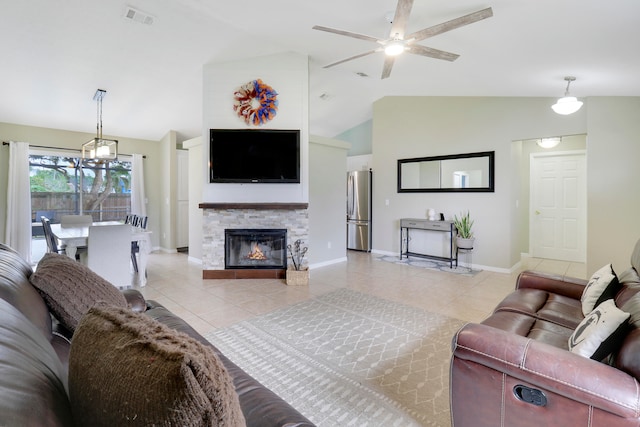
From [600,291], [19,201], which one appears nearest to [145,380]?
[600,291]

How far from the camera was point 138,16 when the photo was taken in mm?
3318

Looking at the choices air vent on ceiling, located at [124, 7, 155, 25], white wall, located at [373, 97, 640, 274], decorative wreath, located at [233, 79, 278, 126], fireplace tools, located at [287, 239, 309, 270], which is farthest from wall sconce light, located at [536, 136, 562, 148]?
air vent on ceiling, located at [124, 7, 155, 25]

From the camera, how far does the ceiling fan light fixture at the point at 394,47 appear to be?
9.30 feet

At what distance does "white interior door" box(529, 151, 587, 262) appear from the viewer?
5707 mm

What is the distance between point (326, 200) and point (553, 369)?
453 centimetres

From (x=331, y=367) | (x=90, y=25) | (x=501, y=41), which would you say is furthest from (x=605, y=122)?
(x=90, y=25)

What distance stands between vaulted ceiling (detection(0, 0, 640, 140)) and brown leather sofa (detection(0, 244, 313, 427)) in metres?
3.11

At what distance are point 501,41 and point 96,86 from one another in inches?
206

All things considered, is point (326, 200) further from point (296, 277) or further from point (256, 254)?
point (296, 277)

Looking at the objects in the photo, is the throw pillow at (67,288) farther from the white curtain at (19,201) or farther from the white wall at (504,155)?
the white wall at (504,155)

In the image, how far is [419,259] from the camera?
237 inches

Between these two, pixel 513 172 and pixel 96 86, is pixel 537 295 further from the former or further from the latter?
pixel 96 86

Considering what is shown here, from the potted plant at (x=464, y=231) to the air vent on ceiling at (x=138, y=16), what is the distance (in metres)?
5.26

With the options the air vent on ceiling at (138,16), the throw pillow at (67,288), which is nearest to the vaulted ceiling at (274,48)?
the air vent on ceiling at (138,16)
